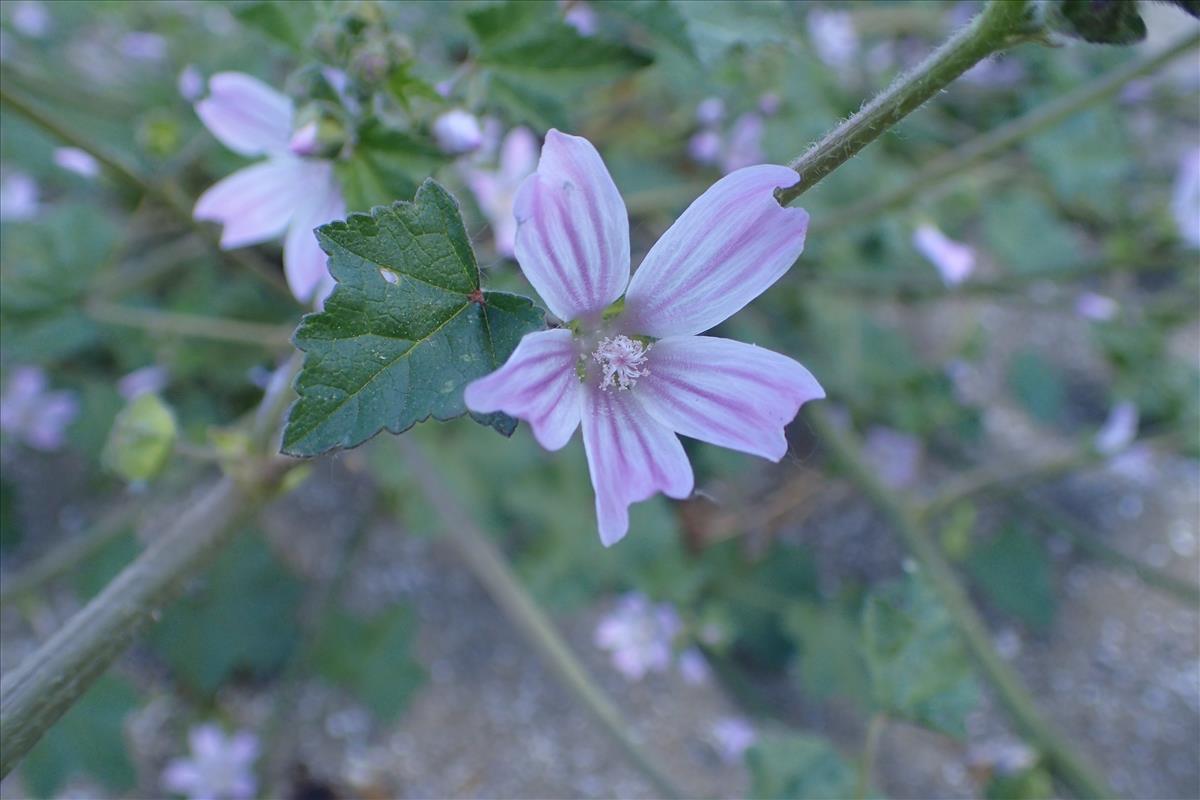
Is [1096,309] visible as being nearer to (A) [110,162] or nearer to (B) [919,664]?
(B) [919,664]

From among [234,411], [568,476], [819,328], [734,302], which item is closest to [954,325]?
[819,328]

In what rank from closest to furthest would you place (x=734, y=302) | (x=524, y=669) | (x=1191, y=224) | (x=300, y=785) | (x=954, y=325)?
1. (x=734, y=302)
2. (x=300, y=785)
3. (x=524, y=669)
4. (x=1191, y=224)
5. (x=954, y=325)

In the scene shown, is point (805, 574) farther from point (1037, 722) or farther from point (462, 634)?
point (462, 634)

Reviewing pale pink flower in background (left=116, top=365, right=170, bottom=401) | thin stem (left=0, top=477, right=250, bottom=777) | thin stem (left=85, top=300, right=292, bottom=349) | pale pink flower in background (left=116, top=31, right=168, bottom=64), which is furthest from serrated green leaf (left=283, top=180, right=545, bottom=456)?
pale pink flower in background (left=116, top=31, right=168, bottom=64)

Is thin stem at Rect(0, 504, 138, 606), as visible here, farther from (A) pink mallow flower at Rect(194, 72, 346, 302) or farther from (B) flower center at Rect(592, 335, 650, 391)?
(B) flower center at Rect(592, 335, 650, 391)

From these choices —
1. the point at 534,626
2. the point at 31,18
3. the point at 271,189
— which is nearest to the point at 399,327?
the point at 271,189
